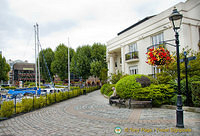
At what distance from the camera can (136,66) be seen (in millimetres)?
21344

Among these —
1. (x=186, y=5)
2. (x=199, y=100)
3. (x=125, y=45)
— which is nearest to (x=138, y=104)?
(x=199, y=100)

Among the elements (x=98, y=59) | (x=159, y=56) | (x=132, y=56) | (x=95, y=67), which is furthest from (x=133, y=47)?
(x=98, y=59)

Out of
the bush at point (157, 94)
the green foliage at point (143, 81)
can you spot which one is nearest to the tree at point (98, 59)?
the green foliage at point (143, 81)

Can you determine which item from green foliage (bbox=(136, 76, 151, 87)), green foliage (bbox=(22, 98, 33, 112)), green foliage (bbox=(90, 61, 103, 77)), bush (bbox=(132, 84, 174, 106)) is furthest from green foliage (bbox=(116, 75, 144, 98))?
green foliage (bbox=(90, 61, 103, 77))

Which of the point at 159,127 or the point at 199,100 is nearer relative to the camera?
the point at 159,127

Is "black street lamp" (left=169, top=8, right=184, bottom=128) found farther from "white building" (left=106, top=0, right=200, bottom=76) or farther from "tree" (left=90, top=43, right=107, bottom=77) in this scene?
"tree" (left=90, top=43, right=107, bottom=77)

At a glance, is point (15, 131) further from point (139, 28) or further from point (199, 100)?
point (139, 28)

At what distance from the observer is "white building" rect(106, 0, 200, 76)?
14.9 meters

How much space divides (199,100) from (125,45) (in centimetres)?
1658

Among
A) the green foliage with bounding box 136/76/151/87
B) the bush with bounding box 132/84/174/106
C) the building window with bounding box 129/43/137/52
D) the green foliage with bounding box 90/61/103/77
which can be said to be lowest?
the bush with bounding box 132/84/174/106

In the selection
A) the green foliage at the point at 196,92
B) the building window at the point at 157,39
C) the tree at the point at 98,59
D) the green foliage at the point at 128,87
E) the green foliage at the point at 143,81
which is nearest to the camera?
Answer: the green foliage at the point at 196,92

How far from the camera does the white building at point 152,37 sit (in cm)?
1487

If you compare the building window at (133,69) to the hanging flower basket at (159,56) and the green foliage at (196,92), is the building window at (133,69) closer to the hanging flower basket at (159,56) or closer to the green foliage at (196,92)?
the hanging flower basket at (159,56)

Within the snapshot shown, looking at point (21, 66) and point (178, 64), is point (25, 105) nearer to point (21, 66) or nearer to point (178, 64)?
point (178, 64)
